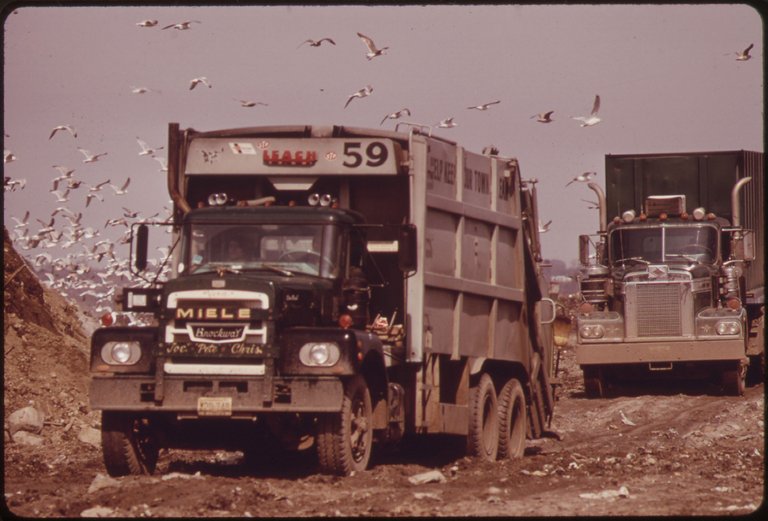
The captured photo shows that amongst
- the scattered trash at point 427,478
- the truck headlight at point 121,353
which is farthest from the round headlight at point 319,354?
the truck headlight at point 121,353

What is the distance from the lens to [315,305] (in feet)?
47.8

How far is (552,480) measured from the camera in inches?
584

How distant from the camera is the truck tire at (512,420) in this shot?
17609mm

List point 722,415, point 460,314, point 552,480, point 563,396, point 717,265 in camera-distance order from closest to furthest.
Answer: point 552,480, point 460,314, point 722,415, point 717,265, point 563,396

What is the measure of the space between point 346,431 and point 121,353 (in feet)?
6.97

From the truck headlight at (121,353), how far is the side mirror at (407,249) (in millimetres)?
2498

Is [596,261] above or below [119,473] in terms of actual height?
above

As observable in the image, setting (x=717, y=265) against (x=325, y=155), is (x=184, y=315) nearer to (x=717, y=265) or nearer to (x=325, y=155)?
(x=325, y=155)

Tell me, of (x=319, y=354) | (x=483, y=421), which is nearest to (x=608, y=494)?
(x=319, y=354)

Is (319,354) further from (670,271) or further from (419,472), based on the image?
(670,271)

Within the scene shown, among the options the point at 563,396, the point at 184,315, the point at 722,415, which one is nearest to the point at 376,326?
the point at 184,315

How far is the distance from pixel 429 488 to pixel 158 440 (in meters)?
2.74

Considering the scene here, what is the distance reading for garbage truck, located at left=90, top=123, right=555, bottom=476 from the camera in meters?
14.0

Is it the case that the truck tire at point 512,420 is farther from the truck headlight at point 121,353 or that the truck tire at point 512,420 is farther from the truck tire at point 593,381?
the truck tire at point 593,381
